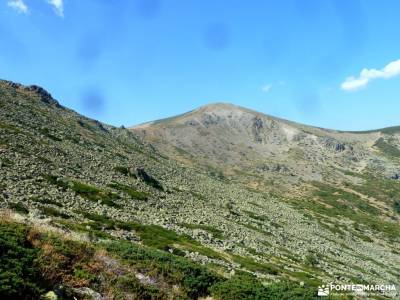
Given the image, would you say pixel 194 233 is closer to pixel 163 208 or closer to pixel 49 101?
pixel 163 208

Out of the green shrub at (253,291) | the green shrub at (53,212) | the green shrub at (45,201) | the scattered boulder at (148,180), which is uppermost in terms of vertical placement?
the scattered boulder at (148,180)

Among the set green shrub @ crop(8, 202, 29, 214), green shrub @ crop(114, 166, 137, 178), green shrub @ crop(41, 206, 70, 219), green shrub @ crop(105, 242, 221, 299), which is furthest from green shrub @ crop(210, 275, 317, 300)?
green shrub @ crop(114, 166, 137, 178)

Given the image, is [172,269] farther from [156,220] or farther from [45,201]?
[156,220]

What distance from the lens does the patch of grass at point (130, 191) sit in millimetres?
67194

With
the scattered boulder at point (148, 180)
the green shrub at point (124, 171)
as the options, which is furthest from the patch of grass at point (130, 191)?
the scattered boulder at point (148, 180)

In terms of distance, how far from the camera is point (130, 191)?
68.6 meters

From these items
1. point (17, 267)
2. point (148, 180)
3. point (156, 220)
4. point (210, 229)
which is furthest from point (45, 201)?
point (148, 180)

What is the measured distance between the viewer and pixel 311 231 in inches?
3829

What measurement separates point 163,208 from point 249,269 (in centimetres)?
2519

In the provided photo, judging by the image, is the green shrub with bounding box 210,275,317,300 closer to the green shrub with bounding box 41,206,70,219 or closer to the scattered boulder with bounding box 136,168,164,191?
the green shrub with bounding box 41,206,70,219

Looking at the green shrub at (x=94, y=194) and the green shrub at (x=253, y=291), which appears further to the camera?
the green shrub at (x=94, y=194)

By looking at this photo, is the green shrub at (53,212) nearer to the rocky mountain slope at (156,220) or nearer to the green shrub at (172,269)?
the rocky mountain slope at (156,220)

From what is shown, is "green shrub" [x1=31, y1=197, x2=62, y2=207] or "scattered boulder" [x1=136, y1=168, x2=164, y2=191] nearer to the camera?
"green shrub" [x1=31, y1=197, x2=62, y2=207]

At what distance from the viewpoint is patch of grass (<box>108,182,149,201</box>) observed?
67194mm
